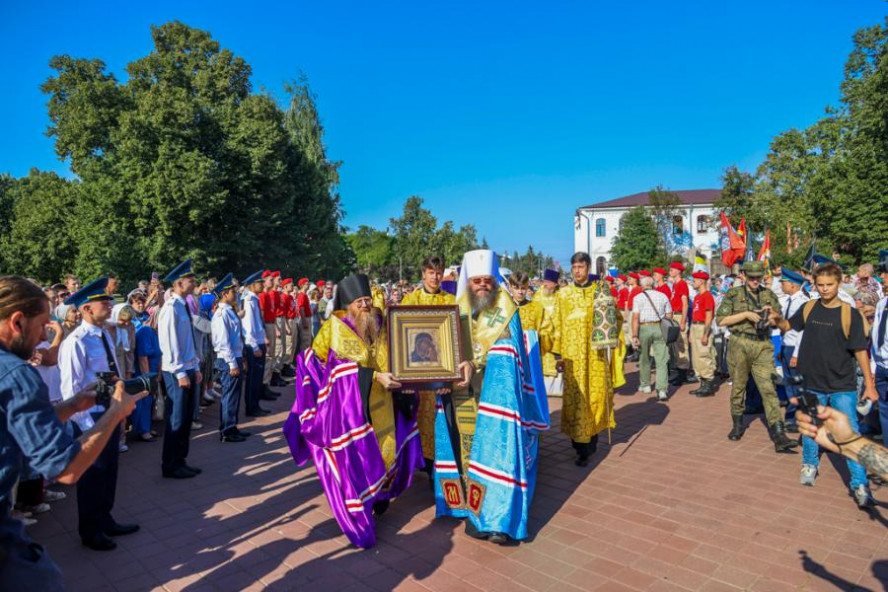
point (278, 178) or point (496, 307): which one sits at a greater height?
point (278, 178)

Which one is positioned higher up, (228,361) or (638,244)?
(638,244)

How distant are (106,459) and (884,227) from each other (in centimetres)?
2967

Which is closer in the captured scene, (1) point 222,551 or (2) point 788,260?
(1) point 222,551

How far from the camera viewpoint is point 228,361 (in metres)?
7.27

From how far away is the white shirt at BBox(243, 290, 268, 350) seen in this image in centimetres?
884

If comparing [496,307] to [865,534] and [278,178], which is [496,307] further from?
[278,178]

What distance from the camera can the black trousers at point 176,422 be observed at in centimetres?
596

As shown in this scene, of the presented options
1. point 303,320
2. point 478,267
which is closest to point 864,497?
point 478,267

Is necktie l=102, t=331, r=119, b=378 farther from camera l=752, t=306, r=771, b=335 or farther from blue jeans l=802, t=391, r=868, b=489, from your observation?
camera l=752, t=306, r=771, b=335

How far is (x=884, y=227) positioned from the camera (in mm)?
24625

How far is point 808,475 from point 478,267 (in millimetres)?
3760

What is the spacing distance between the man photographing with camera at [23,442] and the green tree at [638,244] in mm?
63665

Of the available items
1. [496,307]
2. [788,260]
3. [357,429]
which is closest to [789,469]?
[496,307]

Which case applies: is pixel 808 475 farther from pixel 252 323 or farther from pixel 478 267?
pixel 252 323
